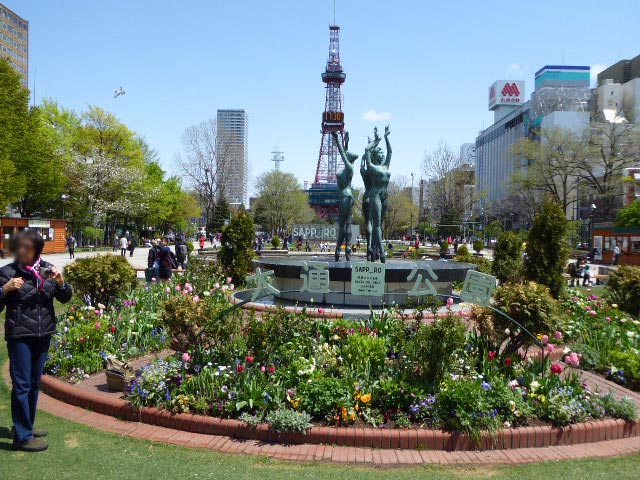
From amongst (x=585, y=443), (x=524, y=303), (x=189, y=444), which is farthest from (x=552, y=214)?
(x=189, y=444)

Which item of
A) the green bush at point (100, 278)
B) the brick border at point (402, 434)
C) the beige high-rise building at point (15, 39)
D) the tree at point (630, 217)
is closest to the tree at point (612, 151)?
the tree at point (630, 217)

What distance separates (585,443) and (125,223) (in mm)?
51639

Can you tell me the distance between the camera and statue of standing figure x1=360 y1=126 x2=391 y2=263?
14.1 meters

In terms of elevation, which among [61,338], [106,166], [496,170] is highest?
[496,170]

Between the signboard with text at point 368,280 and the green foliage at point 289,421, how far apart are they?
8.50ft

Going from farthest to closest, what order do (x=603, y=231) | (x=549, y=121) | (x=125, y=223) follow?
(x=549, y=121)
(x=125, y=223)
(x=603, y=231)

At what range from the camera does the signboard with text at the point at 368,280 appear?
24.8 feet

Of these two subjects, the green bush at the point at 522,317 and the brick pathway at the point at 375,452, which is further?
the green bush at the point at 522,317

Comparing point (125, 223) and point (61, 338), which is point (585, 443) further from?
point (125, 223)

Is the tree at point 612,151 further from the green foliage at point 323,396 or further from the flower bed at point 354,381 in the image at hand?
the green foliage at point 323,396

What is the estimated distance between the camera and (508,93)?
12588 cm

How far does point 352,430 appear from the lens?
5.23 meters

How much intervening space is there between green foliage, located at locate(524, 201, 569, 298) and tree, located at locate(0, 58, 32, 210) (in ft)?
92.1

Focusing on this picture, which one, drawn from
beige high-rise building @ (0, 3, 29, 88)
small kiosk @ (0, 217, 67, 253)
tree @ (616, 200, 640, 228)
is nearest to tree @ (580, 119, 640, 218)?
tree @ (616, 200, 640, 228)
